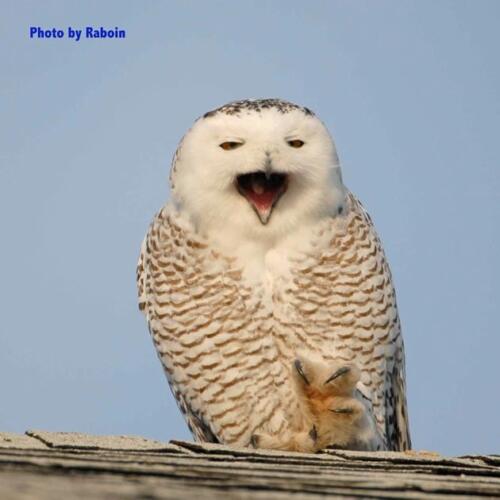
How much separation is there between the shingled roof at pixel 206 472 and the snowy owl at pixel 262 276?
1.64 metres

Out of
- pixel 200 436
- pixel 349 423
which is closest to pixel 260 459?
pixel 349 423

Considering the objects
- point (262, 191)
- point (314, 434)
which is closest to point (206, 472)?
point (314, 434)

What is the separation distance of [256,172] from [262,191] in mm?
174

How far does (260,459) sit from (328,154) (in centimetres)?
271

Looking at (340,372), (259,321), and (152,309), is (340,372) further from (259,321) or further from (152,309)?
(152,309)

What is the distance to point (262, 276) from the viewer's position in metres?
6.76

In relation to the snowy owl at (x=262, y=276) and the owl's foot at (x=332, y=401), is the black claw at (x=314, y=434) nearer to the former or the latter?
the owl's foot at (x=332, y=401)

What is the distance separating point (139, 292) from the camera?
24.0 feet

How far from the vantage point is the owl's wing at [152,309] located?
700 cm

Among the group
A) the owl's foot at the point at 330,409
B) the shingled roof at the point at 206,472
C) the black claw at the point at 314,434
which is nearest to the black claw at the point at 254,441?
the owl's foot at the point at 330,409

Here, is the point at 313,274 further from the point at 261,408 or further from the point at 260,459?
the point at 260,459

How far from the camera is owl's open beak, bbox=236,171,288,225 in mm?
6746

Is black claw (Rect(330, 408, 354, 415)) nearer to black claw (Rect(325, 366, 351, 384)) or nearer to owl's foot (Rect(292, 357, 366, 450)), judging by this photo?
owl's foot (Rect(292, 357, 366, 450))

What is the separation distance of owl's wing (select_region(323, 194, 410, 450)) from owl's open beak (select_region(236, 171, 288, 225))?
0.33 meters
